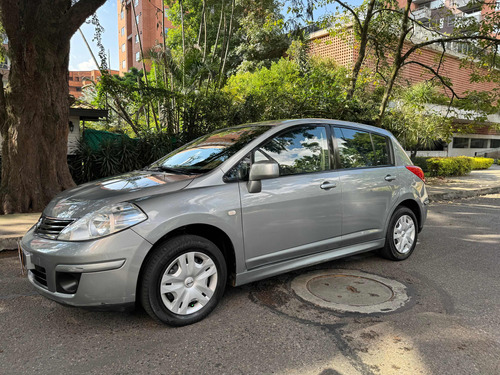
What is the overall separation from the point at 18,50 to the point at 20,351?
20.8 feet

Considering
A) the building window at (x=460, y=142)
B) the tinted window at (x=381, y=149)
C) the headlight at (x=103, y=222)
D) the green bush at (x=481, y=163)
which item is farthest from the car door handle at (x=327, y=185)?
the building window at (x=460, y=142)

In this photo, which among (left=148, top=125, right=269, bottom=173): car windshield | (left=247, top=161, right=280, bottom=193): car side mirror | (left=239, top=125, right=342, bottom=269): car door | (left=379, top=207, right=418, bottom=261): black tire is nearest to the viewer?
(left=247, top=161, right=280, bottom=193): car side mirror

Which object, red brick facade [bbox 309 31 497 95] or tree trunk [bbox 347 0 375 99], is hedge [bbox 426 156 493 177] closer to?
red brick facade [bbox 309 31 497 95]

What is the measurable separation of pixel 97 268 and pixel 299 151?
7.32 feet

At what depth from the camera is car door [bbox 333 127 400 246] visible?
13.4 feet

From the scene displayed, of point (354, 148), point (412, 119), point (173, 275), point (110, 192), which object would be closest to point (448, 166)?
point (412, 119)

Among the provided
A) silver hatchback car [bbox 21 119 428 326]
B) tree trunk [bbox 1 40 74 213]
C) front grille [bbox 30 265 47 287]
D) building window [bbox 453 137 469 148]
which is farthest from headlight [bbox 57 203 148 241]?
building window [bbox 453 137 469 148]

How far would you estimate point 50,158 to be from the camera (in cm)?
741

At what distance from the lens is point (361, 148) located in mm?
4445

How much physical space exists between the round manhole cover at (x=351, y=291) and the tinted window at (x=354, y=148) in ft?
4.18

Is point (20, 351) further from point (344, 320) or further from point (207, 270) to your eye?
point (344, 320)

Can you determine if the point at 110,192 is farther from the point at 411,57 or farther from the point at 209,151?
the point at 411,57

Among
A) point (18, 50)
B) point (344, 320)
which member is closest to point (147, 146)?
point (18, 50)

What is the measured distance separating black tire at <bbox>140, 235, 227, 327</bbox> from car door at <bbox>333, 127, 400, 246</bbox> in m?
1.64
